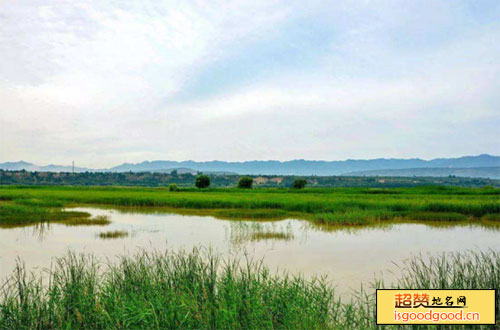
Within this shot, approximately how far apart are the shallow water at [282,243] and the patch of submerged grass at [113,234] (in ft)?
1.01

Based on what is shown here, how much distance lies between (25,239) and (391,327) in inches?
562

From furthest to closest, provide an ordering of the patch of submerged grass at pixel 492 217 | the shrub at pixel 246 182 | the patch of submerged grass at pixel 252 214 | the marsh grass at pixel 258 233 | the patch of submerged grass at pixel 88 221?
1. the shrub at pixel 246 182
2. the patch of submerged grass at pixel 252 214
3. the patch of submerged grass at pixel 492 217
4. the patch of submerged grass at pixel 88 221
5. the marsh grass at pixel 258 233

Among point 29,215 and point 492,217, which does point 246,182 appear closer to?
point 29,215

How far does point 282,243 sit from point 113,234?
7329mm

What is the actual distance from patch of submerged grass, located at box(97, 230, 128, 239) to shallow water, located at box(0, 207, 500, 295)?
1.01 ft

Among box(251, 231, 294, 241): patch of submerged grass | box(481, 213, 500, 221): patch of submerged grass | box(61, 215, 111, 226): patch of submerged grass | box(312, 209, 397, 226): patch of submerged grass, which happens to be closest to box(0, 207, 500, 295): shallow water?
box(251, 231, 294, 241): patch of submerged grass

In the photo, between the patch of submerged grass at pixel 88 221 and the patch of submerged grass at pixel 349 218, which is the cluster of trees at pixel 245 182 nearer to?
the patch of submerged grass at pixel 349 218

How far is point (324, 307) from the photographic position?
5.55 m

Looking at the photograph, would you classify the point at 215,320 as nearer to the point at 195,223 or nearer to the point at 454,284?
the point at 454,284

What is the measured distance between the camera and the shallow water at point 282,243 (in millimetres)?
10141

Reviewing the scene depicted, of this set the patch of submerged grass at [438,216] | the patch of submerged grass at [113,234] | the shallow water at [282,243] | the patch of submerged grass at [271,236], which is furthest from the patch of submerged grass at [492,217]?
the patch of submerged grass at [113,234]

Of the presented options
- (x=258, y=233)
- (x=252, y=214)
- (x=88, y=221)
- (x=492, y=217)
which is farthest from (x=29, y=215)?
(x=492, y=217)

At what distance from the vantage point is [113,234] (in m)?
15.9

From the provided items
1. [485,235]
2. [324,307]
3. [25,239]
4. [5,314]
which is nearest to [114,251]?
[25,239]
